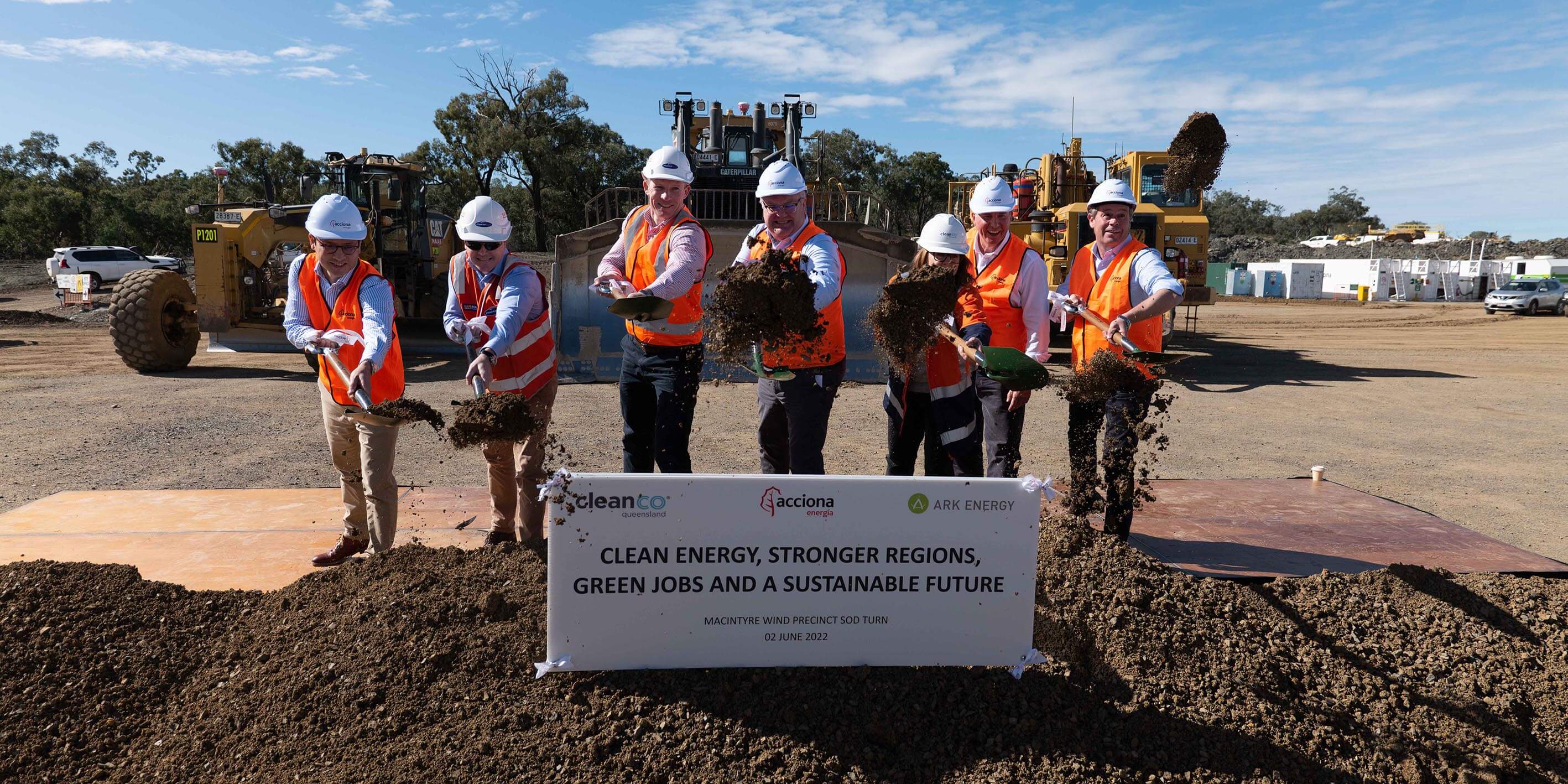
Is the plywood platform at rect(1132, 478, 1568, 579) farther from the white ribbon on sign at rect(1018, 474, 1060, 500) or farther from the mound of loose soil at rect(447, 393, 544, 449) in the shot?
the mound of loose soil at rect(447, 393, 544, 449)

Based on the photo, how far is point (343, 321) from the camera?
12.7 feet

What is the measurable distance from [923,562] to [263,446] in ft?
21.3

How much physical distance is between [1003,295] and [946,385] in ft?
1.58

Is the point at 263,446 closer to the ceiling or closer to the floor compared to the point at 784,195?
closer to the floor

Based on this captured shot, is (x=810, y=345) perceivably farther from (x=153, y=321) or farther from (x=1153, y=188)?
(x=153, y=321)

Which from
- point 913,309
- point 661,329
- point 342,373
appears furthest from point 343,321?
point 913,309

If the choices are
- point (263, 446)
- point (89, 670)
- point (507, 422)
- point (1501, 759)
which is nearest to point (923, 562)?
point (507, 422)

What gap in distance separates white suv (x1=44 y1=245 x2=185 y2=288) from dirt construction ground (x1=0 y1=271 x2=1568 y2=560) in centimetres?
1300

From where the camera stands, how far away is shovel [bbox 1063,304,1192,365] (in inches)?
153

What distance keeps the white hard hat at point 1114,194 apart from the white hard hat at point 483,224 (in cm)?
263

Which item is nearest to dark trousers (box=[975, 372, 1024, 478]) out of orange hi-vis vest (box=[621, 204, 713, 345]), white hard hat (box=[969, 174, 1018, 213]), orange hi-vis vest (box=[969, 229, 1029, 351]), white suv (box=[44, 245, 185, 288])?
orange hi-vis vest (box=[969, 229, 1029, 351])

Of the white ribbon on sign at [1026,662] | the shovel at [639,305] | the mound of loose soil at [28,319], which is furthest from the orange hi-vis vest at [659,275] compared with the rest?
the mound of loose soil at [28,319]

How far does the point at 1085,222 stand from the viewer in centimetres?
1221

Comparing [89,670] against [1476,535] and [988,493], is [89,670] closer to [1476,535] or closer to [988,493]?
[988,493]
